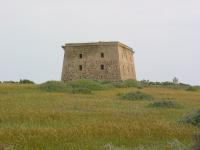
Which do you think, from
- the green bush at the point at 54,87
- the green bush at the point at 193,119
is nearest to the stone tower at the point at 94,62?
the green bush at the point at 54,87

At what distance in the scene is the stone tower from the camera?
53.7 metres

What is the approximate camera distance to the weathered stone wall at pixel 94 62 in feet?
176

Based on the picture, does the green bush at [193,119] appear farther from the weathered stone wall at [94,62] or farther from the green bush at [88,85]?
the weathered stone wall at [94,62]

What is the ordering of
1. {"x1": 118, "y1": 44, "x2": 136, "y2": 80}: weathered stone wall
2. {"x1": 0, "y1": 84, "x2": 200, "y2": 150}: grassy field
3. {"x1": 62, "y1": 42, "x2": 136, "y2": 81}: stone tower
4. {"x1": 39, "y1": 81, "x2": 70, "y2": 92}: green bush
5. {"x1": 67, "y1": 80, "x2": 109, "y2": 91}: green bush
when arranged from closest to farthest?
{"x1": 0, "y1": 84, "x2": 200, "y2": 150}: grassy field < {"x1": 39, "y1": 81, "x2": 70, "y2": 92}: green bush < {"x1": 67, "y1": 80, "x2": 109, "y2": 91}: green bush < {"x1": 62, "y1": 42, "x2": 136, "y2": 81}: stone tower < {"x1": 118, "y1": 44, "x2": 136, "y2": 80}: weathered stone wall

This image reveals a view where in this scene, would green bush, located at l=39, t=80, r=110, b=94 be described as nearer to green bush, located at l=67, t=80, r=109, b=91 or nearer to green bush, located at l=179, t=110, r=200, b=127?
green bush, located at l=67, t=80, r=109, b=91

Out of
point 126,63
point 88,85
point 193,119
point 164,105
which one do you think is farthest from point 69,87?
point 126,63

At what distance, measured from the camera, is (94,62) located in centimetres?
5397

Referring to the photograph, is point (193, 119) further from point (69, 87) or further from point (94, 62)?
point (94, 62)

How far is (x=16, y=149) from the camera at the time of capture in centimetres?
849

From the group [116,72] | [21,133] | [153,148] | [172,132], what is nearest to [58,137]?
[21,133]

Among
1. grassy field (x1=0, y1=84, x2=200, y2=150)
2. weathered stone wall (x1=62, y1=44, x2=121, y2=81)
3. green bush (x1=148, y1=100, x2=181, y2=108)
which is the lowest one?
grassy field (x1=0, y1=84, x2=200, y2=150)

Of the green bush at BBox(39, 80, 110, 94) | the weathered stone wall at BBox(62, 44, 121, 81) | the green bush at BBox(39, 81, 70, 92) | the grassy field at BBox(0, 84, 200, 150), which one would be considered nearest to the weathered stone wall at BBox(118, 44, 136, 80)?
the weathered stone wall at BBox(62, 44, 121, 81)

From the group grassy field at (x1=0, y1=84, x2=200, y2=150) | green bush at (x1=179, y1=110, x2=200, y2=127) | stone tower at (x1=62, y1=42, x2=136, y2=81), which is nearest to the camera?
grassy field at (x1=0, y1=84, x2=200, y2=150)

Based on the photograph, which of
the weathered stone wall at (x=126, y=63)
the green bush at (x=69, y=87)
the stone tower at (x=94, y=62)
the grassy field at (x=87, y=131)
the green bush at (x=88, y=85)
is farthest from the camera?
the weathered stone wall at (x=126, y=63)
